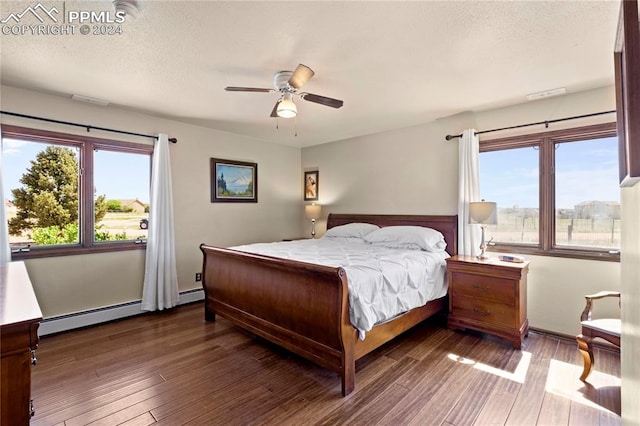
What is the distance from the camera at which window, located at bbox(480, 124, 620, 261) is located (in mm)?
2963

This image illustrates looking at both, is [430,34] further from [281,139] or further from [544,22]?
[281,139]

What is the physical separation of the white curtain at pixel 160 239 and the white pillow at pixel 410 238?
8.74 feet

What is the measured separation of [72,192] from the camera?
3.40m

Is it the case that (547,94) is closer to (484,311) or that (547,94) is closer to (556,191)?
(556,191)

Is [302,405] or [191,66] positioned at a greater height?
[191,66]

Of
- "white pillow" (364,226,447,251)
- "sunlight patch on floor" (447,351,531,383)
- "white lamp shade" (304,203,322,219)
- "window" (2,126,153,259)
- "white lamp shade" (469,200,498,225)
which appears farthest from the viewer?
"white lamp shade" (304,203,322,219)

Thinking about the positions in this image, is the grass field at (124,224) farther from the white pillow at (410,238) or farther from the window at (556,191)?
the window at (556,191)

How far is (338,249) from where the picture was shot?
3.64 metres

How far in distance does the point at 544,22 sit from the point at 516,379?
2.56 meters

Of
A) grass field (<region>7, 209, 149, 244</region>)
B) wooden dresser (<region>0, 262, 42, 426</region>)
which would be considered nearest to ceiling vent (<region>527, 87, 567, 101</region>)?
wooden dresser (<region>0, 262, 42, 426</region>)

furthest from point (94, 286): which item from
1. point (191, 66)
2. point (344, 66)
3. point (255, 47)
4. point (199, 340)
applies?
point (344, 66)

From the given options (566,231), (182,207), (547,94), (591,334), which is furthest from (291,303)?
(547,94)

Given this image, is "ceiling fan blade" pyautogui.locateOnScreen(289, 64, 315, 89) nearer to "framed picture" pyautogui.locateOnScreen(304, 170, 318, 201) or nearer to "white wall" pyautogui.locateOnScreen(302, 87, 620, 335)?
"white wall" pyautogui.locateOnScreen(302, 87, 620, 335)

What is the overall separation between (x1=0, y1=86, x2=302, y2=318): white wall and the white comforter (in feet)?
4.64
